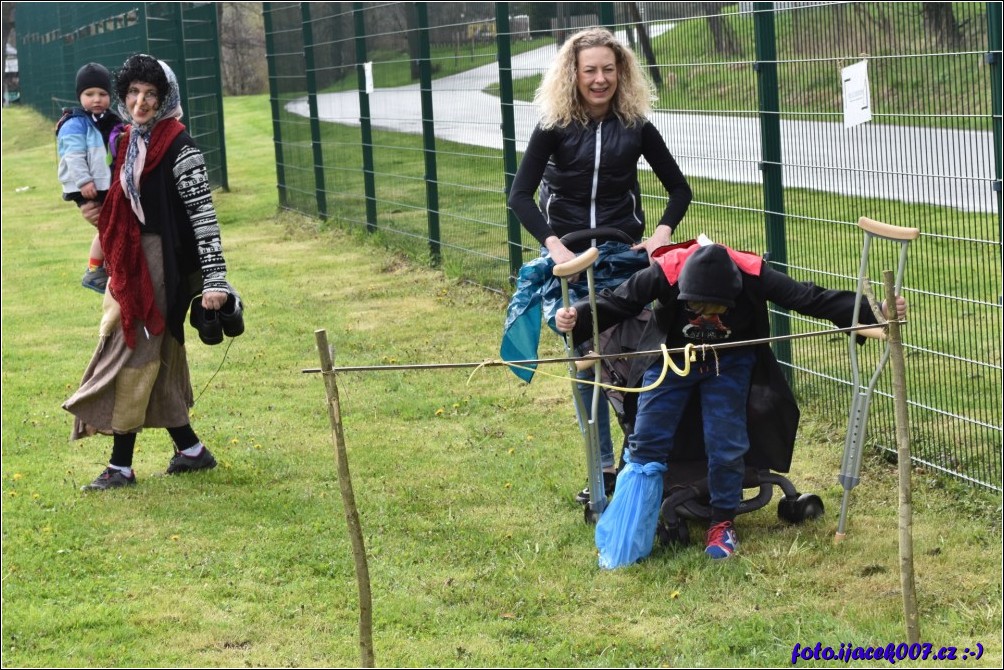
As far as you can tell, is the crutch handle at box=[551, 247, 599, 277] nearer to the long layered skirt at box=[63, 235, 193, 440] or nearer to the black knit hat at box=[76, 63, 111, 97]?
the long layered skirt at box=[63, 235, 193, 440]

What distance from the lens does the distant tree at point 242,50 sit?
37.5m

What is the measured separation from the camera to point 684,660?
14.0 feet

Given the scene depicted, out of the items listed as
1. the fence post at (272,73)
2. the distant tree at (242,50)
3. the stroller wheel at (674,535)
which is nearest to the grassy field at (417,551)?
the stroller wheel at (674,535)

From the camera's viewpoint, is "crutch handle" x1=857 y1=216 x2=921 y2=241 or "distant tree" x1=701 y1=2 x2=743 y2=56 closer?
"crutch handle" x1=857 y1=216 x2=921 y2=241

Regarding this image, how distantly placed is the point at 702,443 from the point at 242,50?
34958 mm

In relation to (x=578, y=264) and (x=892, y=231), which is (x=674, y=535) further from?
(x=892, y=231)

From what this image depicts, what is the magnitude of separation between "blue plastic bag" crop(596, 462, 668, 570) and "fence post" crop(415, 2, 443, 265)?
6683 mm

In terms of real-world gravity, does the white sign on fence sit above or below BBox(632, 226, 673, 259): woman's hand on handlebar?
above

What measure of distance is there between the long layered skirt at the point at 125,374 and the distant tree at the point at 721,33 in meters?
3.00

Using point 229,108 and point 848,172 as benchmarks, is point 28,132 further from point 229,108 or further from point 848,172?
point 848,172

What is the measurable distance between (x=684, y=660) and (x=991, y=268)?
2.39 meters

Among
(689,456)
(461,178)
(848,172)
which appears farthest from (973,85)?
(461,178)

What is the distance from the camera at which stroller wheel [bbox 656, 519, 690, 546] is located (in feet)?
17.0

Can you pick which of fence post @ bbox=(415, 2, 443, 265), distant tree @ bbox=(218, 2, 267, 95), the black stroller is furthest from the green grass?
distant tree @ bbox=(218, 2, 267, 95)
